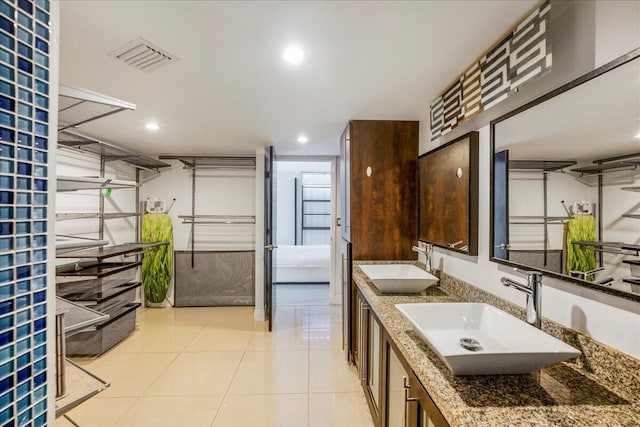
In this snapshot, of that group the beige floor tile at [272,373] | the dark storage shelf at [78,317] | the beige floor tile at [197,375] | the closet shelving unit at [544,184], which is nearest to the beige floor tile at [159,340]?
the beige floor tile at [197,375]

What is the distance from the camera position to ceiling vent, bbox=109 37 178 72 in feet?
5.23

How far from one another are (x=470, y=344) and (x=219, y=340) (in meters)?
2.91

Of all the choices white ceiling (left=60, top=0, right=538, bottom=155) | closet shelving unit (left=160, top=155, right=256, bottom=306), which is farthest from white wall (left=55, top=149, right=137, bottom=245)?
white ceiling (left=60, top=0, right=538, bottom=155)

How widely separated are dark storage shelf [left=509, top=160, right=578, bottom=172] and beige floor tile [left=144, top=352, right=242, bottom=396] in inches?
102

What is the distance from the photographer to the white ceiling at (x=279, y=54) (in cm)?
132

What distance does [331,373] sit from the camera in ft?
8.96

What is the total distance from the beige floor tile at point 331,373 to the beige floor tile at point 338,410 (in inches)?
3.5

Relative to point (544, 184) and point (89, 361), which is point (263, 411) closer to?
point (89, 361)

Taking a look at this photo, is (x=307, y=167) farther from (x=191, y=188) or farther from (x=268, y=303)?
(x=268, y=303)

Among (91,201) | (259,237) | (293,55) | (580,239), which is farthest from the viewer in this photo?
(259,237)

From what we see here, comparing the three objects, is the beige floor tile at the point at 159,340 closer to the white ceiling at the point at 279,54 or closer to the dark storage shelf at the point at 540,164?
the white ceiling at the point at 279,54

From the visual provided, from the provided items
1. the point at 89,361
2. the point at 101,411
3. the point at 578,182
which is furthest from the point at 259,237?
the point at 578,182

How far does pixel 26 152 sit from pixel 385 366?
69.0 inches

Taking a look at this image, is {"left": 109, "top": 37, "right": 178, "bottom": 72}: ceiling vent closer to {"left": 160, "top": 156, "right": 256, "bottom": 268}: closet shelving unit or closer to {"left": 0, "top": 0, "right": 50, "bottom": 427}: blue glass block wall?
{"left": 0, "top": 0, "right": 50, "bottom": 427}: blue glass block wall
